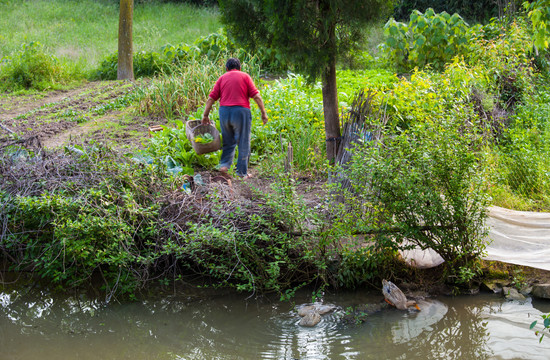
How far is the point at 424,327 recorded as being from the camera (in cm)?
484

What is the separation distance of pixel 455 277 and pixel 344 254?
3.84ft

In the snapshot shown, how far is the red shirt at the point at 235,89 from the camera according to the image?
294 inches

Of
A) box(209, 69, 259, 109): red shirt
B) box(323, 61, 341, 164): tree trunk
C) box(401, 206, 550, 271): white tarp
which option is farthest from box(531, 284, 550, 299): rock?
box(209, 69, 259, 109): red shirt

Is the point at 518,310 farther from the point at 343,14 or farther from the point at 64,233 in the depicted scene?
the point at 64,233

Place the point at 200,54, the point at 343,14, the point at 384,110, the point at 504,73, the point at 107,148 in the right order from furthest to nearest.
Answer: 1. the point at 200,54
2. the point at 504,73
3. the point at 384,110
4. the point at 107,148
5. the point at 343,14

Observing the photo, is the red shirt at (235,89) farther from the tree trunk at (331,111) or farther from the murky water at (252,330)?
the murky water at (252,330)

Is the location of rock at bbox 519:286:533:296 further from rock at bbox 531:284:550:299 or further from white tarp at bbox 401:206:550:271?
white tarp at bbox 401:206:550:271

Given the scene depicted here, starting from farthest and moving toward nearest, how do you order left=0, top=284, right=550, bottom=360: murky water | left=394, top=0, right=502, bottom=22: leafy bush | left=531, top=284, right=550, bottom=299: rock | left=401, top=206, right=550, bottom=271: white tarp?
left=394, top=0, right=502, bottom=22: leafy bush → left=401, top=206, right=550, bottom=271: white tarp → left=531, top=284, right=550, bottom=299: rock → left=0, top=284, right=550, bottom=360: murky water

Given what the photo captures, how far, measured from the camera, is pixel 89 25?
A: 22.7 m

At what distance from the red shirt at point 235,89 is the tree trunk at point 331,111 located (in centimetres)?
139

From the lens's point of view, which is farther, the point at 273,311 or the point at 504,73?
the point at 504,73

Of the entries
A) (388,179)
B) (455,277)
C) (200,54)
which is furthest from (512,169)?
(200,54)

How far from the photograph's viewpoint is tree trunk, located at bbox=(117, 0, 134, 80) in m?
14.2

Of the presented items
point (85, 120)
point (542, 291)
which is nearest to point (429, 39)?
point (85, 120)
